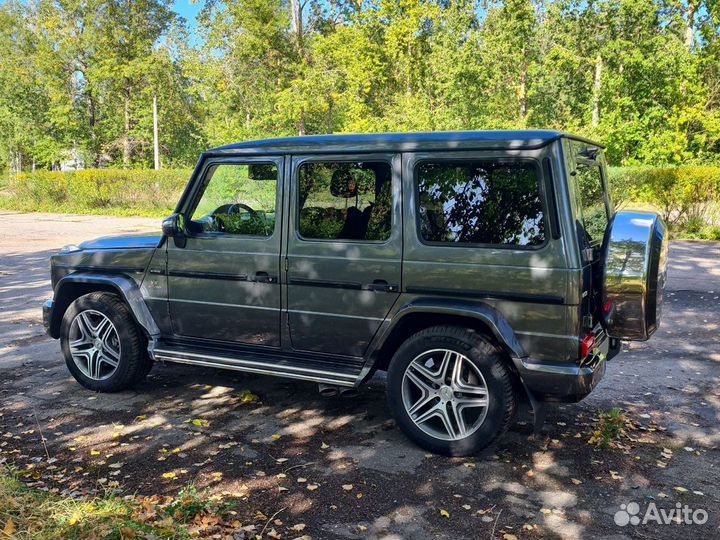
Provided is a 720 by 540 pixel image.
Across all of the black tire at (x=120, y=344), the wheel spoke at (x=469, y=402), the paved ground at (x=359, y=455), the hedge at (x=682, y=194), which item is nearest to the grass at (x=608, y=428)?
the paved ground at (x=359, y=455)

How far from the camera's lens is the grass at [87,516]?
9.86 ft

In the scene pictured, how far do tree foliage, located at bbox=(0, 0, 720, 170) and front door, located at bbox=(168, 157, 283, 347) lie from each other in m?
22.9

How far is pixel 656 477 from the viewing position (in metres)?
3.85

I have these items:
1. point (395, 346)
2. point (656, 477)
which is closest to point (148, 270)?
point (395, 346)

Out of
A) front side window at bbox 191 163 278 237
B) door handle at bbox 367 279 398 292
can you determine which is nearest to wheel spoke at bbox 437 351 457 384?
door handle at bbox 367 279 398 292

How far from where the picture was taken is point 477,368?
404cm

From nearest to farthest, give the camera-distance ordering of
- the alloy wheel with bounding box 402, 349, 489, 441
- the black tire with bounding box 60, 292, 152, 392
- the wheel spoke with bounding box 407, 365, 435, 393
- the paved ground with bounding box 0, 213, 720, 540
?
the paved ground with bounding box 0, 213, 720, 540
the alloy wheel with bounding box 402, 349, 489, 441
the wheel spoke with bounding box 407, 365, 435, 393
the black tire with bounding box 60, 292, 152, 392

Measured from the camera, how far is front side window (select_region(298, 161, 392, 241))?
4.37 meters

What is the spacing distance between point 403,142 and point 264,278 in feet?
4.53

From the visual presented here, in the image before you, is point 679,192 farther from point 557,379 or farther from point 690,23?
point 557,379

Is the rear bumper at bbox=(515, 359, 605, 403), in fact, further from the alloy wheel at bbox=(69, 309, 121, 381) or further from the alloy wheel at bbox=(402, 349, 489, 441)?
the alloy wheel at bbox=(69, 309, 121, 381)

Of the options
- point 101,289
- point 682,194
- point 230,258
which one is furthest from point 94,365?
point 682,194

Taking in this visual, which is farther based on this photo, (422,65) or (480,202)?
(422,65)

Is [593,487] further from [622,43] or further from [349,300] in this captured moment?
[622,43]
